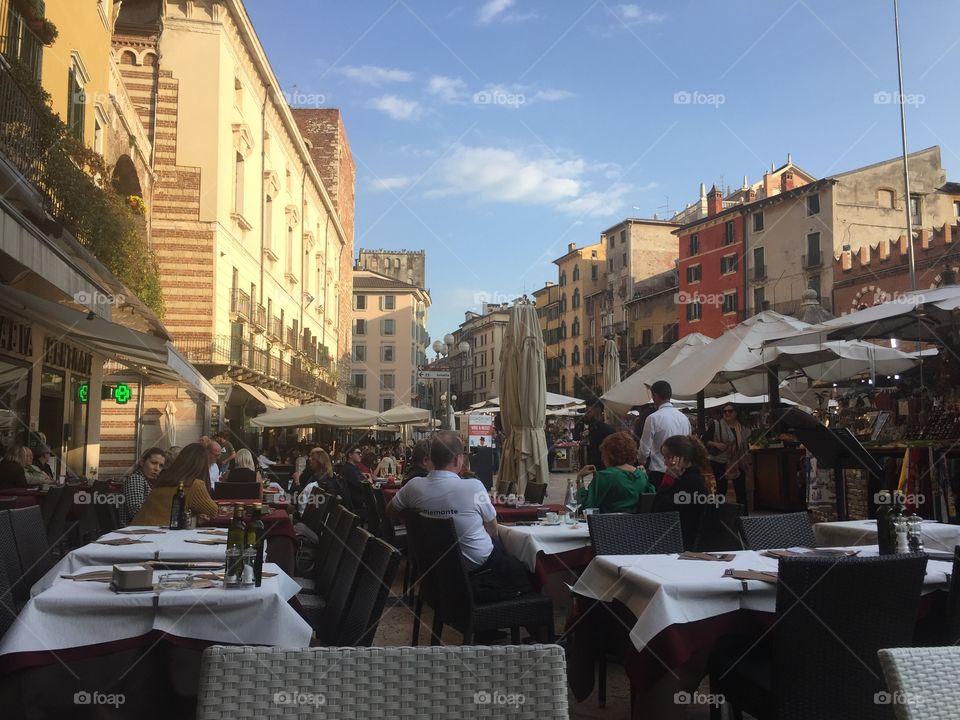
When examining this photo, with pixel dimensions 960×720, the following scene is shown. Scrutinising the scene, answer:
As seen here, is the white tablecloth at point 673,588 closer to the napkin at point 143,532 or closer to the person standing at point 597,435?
the napkin at point 143,532

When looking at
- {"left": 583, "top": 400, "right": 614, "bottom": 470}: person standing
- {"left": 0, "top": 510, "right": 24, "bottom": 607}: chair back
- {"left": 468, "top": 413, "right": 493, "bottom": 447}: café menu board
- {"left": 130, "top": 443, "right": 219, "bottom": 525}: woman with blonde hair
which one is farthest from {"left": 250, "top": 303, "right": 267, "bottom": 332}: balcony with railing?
{"left": 0, "top": 510, "right": 24, "bottom": 607}: chair back

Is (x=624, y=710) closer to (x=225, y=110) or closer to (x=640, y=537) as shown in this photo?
(x=640, y=537)

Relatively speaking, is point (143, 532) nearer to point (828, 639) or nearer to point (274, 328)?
point (828, 639)

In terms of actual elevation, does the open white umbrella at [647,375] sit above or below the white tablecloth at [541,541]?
above

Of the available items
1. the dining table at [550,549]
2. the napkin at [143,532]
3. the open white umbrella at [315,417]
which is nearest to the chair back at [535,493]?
the dining table at [550,549]

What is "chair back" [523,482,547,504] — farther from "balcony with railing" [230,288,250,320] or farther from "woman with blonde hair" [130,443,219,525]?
"balcony with railing" [230,288,250,320]

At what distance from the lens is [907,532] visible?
14.8ft

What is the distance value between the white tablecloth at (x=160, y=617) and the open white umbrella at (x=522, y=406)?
7.41 m

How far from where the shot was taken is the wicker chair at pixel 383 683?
188cm

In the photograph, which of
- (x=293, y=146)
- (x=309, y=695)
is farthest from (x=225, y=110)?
(x=309, y=695)

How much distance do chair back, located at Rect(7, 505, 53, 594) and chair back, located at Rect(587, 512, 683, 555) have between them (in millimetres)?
3195

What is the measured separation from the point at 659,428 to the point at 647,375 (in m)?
5.49

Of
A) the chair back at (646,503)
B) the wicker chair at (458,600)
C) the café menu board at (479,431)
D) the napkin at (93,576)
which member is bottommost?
the wicker chair at (458,600)

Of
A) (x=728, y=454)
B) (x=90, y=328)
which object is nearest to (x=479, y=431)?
(x=728, y=454)
